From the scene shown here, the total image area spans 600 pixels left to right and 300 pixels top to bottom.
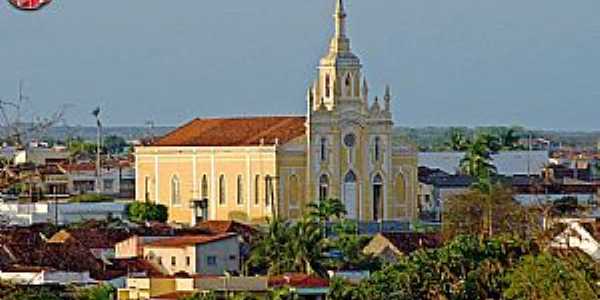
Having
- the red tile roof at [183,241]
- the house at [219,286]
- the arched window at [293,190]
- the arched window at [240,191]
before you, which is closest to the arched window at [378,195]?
the arched window at [293,190]

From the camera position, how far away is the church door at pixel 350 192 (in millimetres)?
78750

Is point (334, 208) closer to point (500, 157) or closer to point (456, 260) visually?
point (500, 157)

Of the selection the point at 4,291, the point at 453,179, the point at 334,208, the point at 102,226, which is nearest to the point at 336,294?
the point at 4,291

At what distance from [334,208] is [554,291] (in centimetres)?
4657

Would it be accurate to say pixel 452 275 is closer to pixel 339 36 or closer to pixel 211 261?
pixel 211 261

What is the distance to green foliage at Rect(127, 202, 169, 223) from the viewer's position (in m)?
76.3

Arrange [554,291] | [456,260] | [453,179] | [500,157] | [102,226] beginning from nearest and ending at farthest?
1. [554,291]
2. [456,260]
3. [102,226]
4. [453,179]
5. [500,157]

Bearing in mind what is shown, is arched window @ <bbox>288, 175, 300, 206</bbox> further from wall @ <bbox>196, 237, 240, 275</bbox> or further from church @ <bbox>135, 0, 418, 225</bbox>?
wall @ <bbox>196, 237, 240, 275</bbox>

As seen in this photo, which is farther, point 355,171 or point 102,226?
point 355,171

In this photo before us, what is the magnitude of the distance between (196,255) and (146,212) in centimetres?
2711

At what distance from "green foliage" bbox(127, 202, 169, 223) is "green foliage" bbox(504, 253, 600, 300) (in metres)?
45.8

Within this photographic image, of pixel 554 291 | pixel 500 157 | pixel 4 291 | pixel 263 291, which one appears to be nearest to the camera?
pixel 4 291

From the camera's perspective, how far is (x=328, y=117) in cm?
8031

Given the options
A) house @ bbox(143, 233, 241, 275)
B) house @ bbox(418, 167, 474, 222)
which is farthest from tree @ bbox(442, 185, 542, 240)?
house @ bbox(418, 167, 474, 222)
